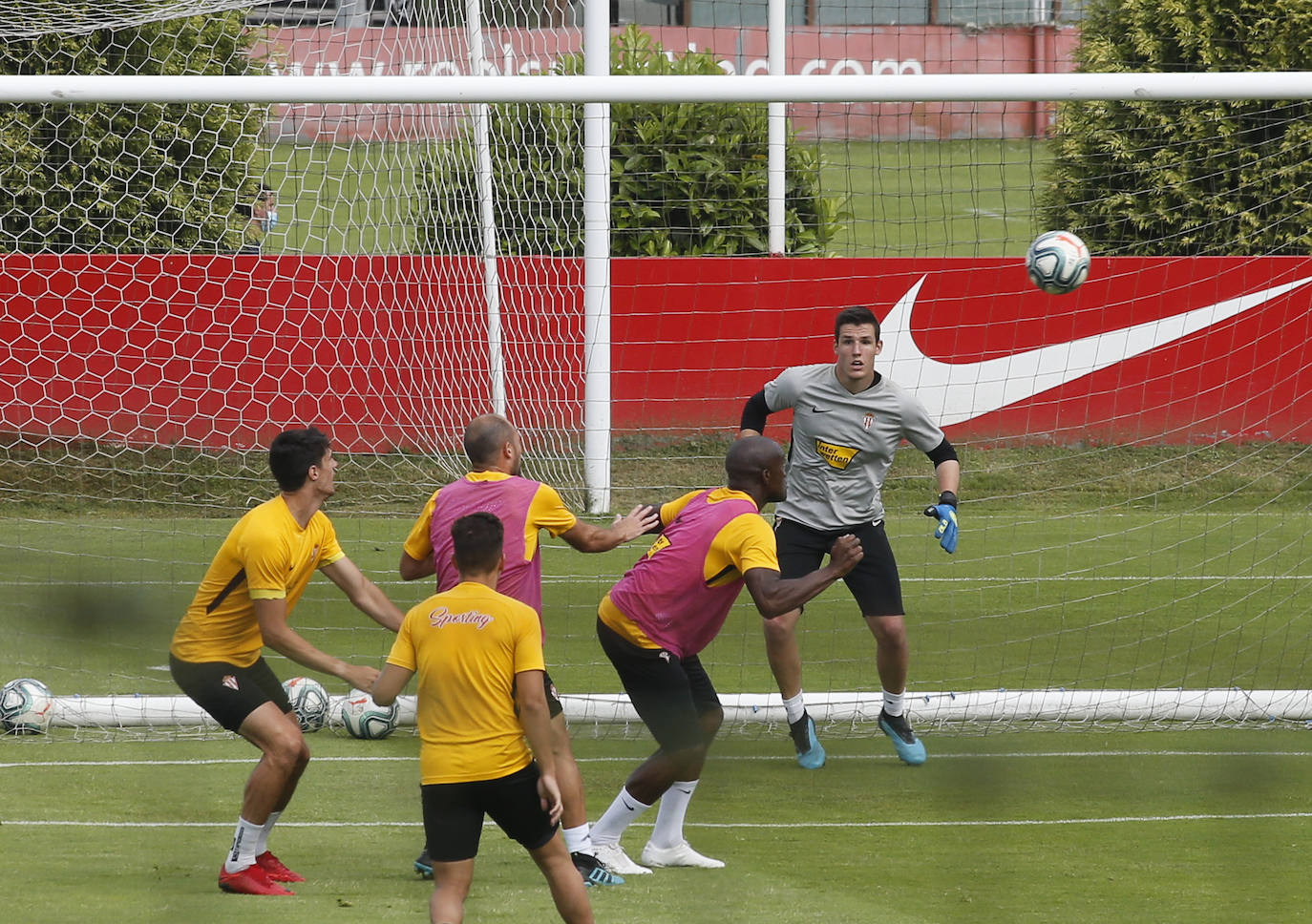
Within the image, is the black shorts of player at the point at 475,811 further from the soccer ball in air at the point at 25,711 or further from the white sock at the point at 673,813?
the soccer ball in air at the point at 25,711

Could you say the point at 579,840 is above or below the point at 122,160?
below

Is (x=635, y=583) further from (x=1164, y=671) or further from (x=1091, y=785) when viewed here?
(x=1164, y=671)

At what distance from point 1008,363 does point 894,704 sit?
6.63m

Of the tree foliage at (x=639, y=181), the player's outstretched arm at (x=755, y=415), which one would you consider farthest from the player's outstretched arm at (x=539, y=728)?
the tree foliage at (x=639, y=181)

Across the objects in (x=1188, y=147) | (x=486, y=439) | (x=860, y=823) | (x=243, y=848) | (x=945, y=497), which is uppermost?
(x=1188, y=147)

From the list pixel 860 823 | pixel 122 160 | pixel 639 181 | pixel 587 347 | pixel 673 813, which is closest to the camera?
pixel 673 813

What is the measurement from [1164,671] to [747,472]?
4060 millimetres

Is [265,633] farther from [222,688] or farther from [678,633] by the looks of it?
[678,633]

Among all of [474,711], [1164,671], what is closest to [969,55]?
[1164,671]

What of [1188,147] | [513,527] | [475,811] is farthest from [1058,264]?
[1188,147]

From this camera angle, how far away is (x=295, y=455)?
206 inches

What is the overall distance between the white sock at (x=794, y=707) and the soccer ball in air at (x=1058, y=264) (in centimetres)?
222

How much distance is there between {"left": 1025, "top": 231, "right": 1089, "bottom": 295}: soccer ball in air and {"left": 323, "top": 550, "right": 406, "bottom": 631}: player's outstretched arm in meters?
3.44

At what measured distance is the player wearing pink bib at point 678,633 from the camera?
17.3ft
